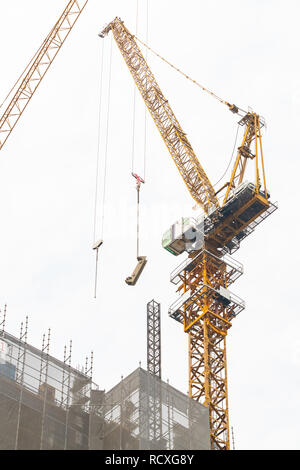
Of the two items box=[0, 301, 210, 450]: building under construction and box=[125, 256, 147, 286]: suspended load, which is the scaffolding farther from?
box=[125, 256, 147, 286]: suspended load

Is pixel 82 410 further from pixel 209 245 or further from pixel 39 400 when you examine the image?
pixel 209 245

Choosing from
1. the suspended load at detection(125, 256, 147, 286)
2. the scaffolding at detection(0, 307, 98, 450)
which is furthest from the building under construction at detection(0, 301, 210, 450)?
the suspended load at detection(125, 256, 147, 286)

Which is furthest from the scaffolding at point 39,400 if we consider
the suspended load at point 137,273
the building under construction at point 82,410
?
the suspended load at point 137,273

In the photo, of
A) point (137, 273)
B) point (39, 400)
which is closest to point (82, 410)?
point (39, 400)

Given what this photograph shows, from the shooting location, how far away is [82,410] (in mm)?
60938

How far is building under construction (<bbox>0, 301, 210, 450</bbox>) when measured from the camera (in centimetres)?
5716

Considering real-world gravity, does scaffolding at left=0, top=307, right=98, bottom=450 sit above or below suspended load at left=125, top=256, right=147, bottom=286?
below

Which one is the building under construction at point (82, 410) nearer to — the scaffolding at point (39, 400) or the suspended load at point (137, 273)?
the scaffolding at point (39, 400)

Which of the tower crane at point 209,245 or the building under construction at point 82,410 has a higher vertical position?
the tower crane at point 209,245

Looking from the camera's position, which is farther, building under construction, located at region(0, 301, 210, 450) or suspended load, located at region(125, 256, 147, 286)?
suspended load, located at region(125, 256, 147, 286)

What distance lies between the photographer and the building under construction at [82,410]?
188ft

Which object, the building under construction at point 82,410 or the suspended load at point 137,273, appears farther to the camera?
the suspended load at point 137,273

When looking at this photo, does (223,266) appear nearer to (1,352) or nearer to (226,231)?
(226,231)
